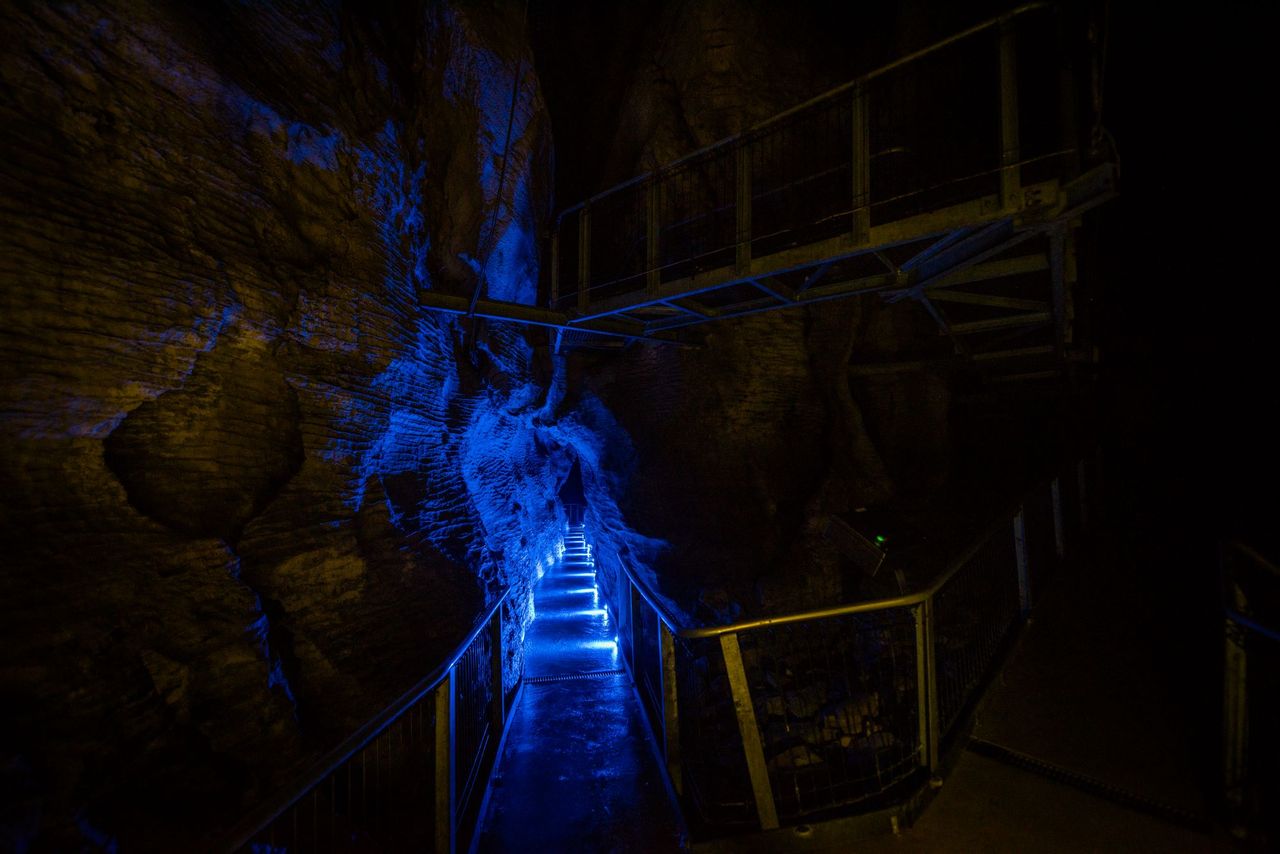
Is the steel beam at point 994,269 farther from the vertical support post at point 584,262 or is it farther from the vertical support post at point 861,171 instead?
the vertical support post at point 584,262

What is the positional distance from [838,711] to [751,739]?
16.0 ft

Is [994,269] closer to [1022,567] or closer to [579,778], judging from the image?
[1022,567]

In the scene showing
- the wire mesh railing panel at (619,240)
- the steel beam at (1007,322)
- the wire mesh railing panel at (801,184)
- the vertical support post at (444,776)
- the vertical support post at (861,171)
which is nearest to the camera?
the vertical support post at (444,776)

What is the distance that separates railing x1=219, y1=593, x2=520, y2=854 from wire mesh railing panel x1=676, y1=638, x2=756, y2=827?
1.54 meters

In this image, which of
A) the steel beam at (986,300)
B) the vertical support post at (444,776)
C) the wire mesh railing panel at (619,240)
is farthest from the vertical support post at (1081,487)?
the vertical support post at (444,776)

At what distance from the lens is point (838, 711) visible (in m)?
6.79

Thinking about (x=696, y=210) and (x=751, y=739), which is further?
(x=696, y=210)

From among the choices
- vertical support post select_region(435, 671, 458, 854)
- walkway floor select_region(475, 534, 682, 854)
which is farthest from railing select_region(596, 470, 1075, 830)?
vertical support post select_region(435, 671, 458, 854)

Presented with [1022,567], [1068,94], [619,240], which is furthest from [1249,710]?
[619,240]

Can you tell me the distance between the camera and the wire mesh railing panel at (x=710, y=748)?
128 inches

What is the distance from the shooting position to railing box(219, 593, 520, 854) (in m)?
2.07

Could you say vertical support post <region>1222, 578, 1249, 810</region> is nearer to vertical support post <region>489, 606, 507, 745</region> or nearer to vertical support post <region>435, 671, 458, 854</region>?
vertical support post <region>435, 671, 458, 854</region>

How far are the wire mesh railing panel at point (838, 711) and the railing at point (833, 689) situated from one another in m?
0.03

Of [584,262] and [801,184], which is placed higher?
[801,184]
